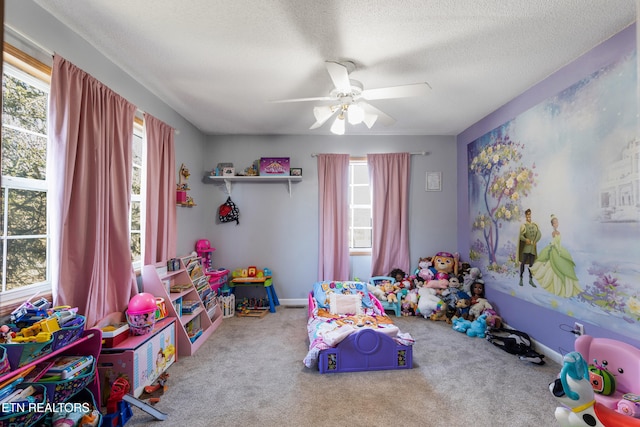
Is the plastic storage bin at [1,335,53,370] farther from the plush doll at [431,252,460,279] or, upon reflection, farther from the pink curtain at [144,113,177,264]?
the plush doll at [431,252,460,279]

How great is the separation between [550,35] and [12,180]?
139 inches

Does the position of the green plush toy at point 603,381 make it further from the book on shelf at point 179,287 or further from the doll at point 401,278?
the book on shelf at point 179,287

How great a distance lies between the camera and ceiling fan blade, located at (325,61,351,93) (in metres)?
1.98

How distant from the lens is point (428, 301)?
12.2 ft

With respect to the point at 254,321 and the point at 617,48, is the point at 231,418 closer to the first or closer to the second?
the point at 254,321

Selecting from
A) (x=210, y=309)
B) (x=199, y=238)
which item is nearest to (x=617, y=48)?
(x=210, y=309)

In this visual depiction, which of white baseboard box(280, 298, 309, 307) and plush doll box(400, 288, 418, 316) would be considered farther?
white baseboard box(280, 298, 309, 307)

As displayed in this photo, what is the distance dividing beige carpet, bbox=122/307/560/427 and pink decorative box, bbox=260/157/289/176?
2.09 m

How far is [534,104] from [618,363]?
7.06 feet

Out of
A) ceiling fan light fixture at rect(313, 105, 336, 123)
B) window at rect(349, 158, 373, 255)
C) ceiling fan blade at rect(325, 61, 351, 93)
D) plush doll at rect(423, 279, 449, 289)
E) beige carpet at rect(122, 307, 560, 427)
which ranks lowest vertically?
beige carpet at rect(122, 307, 560, 427)

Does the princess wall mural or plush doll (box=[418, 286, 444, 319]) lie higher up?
the princess wall mural

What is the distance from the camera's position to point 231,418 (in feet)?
6.28

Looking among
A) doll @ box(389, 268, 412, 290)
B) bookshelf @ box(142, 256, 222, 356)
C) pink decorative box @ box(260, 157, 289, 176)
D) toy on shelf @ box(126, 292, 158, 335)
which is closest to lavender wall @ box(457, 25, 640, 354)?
doll @ box(389, 268, 412, 290)

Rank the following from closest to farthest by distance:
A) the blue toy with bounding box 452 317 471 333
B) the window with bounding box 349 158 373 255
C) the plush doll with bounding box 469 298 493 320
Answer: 1. the blue toy with bounding box 452 317 471 333
2. the plush doll with bounding box 469 298 493 320
3. the window with bounding box 349 158 373 255
